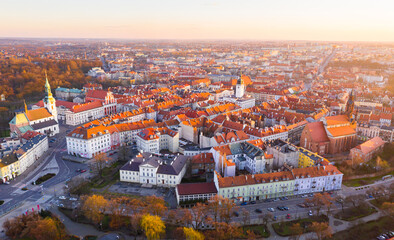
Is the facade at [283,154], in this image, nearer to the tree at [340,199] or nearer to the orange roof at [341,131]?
the tree at [340,199]

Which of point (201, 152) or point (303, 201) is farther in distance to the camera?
point (201, 152)

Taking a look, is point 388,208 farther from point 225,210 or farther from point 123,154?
point 123,154

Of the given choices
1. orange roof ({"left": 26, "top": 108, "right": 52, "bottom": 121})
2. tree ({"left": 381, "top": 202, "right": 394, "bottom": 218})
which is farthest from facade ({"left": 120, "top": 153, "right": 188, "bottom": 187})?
orange roof ({"left": 26, "top": 108, "right": 52, "bottom": 121})

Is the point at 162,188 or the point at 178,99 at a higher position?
the point at 178,99

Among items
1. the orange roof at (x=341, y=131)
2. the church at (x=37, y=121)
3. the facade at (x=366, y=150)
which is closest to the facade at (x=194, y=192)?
the facade at (x=366, y=150)

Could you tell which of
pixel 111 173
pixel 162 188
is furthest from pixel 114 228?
pixel 111 173

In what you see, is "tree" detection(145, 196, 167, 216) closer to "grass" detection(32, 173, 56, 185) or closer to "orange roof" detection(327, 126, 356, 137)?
"grass" detection(32, 173, 56, 185)

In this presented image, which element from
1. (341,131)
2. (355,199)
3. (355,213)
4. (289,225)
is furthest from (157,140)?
(341,131)

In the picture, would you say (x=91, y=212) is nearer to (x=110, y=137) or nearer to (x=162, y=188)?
(x=162, y=188)
